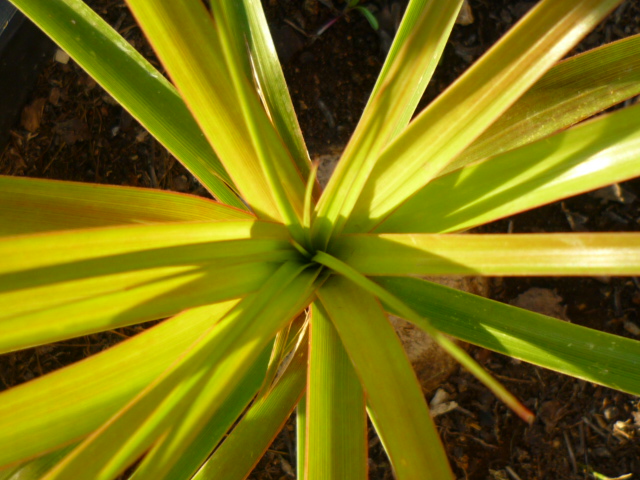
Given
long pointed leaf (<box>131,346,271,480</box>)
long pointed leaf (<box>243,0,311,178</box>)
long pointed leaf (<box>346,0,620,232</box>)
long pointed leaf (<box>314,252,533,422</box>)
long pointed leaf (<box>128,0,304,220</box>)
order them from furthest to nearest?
1. long pointed leaf (<box>243,0,311,178</box>)
2. long pointed leaf (<box>131,346,271,480</box>)
3. long pointed leaf (<box>128,0,304,220</box>)
4. long pointed leaf (<box>346,0,620,232</box>)
5. long pointed leaf (<box>314,252,533,422</box>)

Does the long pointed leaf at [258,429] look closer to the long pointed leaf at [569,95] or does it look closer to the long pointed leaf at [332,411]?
the long pointed leaf at [332,411]

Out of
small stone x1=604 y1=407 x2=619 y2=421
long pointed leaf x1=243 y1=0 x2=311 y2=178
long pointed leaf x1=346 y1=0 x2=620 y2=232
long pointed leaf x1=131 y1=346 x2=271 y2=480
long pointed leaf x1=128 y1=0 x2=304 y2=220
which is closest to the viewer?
long pointed leaf x1=346 y1=0 x2=620 y2=232

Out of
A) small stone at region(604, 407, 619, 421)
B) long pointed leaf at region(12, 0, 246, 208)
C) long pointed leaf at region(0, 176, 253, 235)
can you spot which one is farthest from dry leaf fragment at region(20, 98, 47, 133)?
small stone at region(604, 407, 619, 421)

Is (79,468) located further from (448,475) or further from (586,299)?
(586,299)

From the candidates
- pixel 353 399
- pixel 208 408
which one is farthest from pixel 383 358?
pixel 208 408

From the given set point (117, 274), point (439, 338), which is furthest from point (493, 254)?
point (117, 274)

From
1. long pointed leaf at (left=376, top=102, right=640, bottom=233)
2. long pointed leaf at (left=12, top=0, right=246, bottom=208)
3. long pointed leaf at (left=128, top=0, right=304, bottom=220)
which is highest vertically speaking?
long pointed leaf at (left=12, top=0, right=246, bottom=208)

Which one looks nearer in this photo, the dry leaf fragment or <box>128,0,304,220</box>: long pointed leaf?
<box>128,0,304,220</box>: long pointed leaf

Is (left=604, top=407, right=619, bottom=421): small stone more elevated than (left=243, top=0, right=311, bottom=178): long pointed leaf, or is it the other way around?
(left=243, top=0, right=311, bottom=178): long pointed leaf

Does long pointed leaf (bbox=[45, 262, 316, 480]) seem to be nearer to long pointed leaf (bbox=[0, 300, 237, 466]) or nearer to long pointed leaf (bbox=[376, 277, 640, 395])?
long pointed leaf (bbox=[0, 300, 237, 466])

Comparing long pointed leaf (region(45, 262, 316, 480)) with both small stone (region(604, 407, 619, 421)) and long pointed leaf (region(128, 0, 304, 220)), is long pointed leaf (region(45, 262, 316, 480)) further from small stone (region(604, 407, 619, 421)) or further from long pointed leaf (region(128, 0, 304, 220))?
small stone (region(604, 407, 619, 421))
